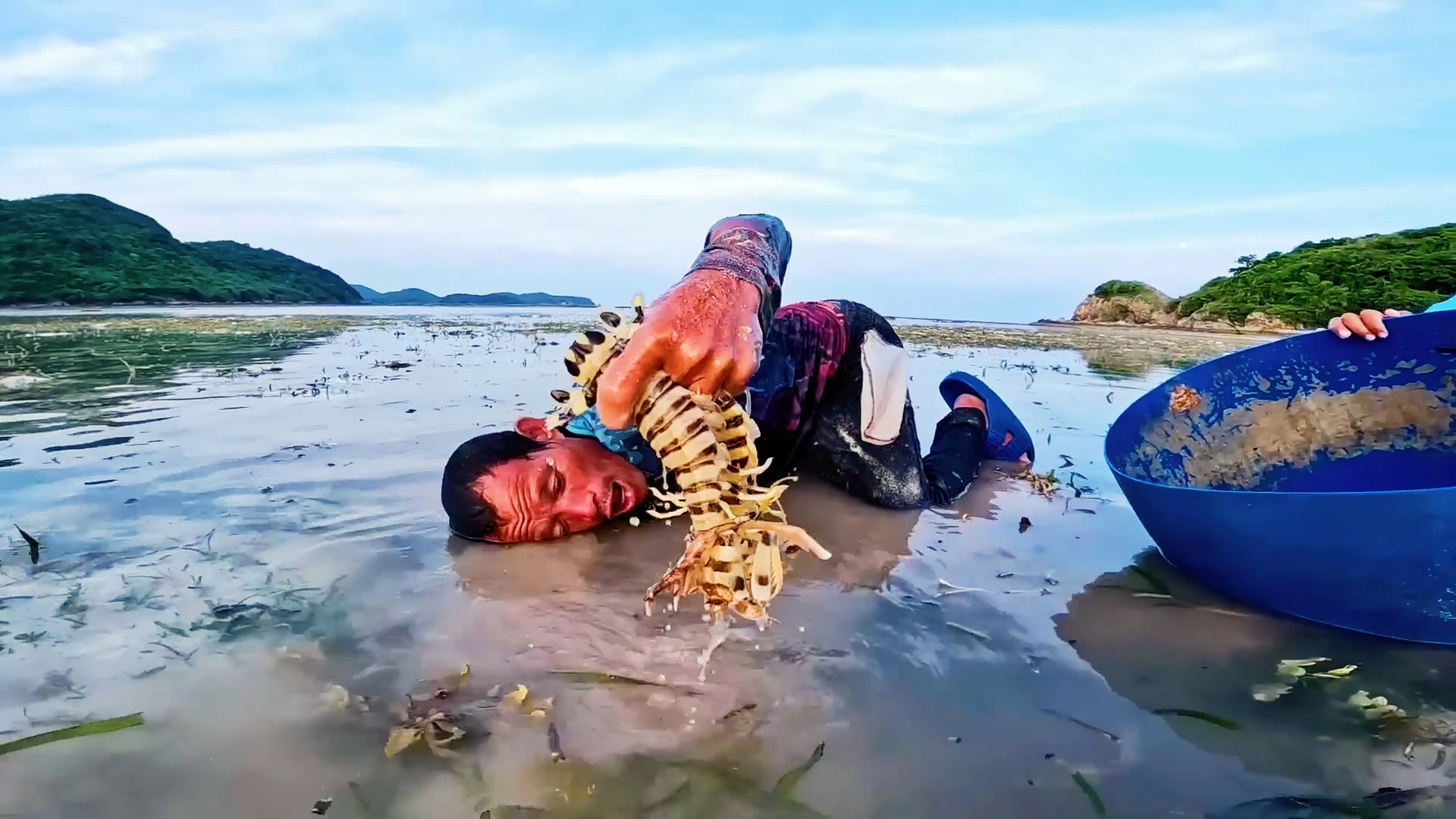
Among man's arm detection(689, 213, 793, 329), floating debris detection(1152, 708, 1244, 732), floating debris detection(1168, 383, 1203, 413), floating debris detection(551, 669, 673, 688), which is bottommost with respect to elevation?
floating debris detection(551, 669, 673, 688)

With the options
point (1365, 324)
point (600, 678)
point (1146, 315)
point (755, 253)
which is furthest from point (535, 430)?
point (1146, 315)

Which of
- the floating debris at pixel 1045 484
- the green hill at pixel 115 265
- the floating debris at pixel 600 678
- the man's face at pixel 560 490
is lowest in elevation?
the floating debris at pixel 600 678

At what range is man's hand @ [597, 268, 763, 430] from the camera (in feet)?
6.16

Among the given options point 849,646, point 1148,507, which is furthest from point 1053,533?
point 849,646

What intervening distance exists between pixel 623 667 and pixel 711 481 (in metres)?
0.57

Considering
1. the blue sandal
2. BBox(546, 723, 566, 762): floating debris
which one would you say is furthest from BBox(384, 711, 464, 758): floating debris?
the blue sandal

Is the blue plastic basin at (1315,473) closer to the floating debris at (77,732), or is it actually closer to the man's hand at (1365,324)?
the man's hand at (1365,324)

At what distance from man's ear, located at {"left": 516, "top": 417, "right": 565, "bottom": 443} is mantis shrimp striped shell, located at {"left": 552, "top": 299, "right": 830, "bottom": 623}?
1502 mm

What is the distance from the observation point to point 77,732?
167 centimetres

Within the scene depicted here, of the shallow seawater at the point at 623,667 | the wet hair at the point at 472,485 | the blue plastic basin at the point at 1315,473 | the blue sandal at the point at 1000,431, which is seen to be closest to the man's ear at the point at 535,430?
the wet hair at the point at 472,485

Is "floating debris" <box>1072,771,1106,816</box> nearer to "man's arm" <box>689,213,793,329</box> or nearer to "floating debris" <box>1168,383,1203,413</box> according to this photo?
"man's arm" <box>689,213,793,329</box>

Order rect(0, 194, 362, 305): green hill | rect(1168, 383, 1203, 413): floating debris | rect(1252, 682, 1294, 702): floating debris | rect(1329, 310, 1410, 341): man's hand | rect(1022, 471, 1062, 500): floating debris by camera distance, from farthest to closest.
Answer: rect(0, 194, 362, 305): green hill, rect(1022, 471, 1062, 500): floating debris, rect(1168, 383, 1203, 413): floating debris, rect(1329, 310, 1410, 341): man's hand, rect(1252, 682, 1294, 702): floating debris

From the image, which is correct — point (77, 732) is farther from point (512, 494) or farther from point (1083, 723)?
point (1083, 723)

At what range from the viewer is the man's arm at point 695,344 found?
6.17 ft
